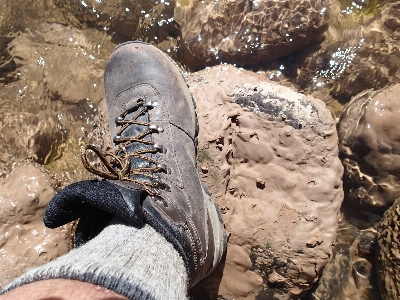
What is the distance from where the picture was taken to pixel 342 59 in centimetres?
288

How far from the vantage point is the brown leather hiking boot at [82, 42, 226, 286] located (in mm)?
1476

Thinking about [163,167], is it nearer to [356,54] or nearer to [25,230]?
[25,230]

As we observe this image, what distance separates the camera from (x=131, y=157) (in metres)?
1.90

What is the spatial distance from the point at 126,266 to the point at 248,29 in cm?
226

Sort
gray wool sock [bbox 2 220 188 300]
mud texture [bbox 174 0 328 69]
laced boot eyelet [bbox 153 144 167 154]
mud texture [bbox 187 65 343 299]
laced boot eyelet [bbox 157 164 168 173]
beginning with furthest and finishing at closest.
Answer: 1. mud texture [bbox 174 0 328 69]
2. mud texture [bbox 187 65 343 299]
3. laced boot eyelet [bbox 153 144 167 154]
4. laced boot eyelet [bbox 157 164 168 173]
5. gray wool sock [bbox 2 220 188 300]

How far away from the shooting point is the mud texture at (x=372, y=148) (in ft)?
7.71

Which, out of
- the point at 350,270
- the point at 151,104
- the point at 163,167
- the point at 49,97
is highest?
the point at 151,104

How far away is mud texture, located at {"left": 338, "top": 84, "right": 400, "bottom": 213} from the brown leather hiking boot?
1.15 meters

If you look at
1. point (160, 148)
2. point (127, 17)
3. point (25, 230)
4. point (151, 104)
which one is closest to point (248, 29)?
point (127, 17)

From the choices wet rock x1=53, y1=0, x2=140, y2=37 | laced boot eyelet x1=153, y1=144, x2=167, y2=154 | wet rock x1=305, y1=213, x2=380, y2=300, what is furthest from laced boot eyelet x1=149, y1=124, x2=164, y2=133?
wet rock x1=305, y1=213, x2=380, y2=300

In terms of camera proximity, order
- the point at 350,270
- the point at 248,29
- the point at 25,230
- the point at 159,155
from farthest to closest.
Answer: the point at 248,29, the point at 350,270, the point at 25,230, the point at 159,155

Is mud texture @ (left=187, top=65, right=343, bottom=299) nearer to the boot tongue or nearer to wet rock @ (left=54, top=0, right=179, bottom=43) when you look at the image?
the boot tongue

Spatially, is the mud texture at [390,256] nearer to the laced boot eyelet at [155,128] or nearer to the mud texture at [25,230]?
the laced boot eyelet at [155,128]

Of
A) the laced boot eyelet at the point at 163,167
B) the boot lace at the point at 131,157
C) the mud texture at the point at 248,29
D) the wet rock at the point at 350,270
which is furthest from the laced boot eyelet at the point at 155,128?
the wet rock at the point at 350,270
